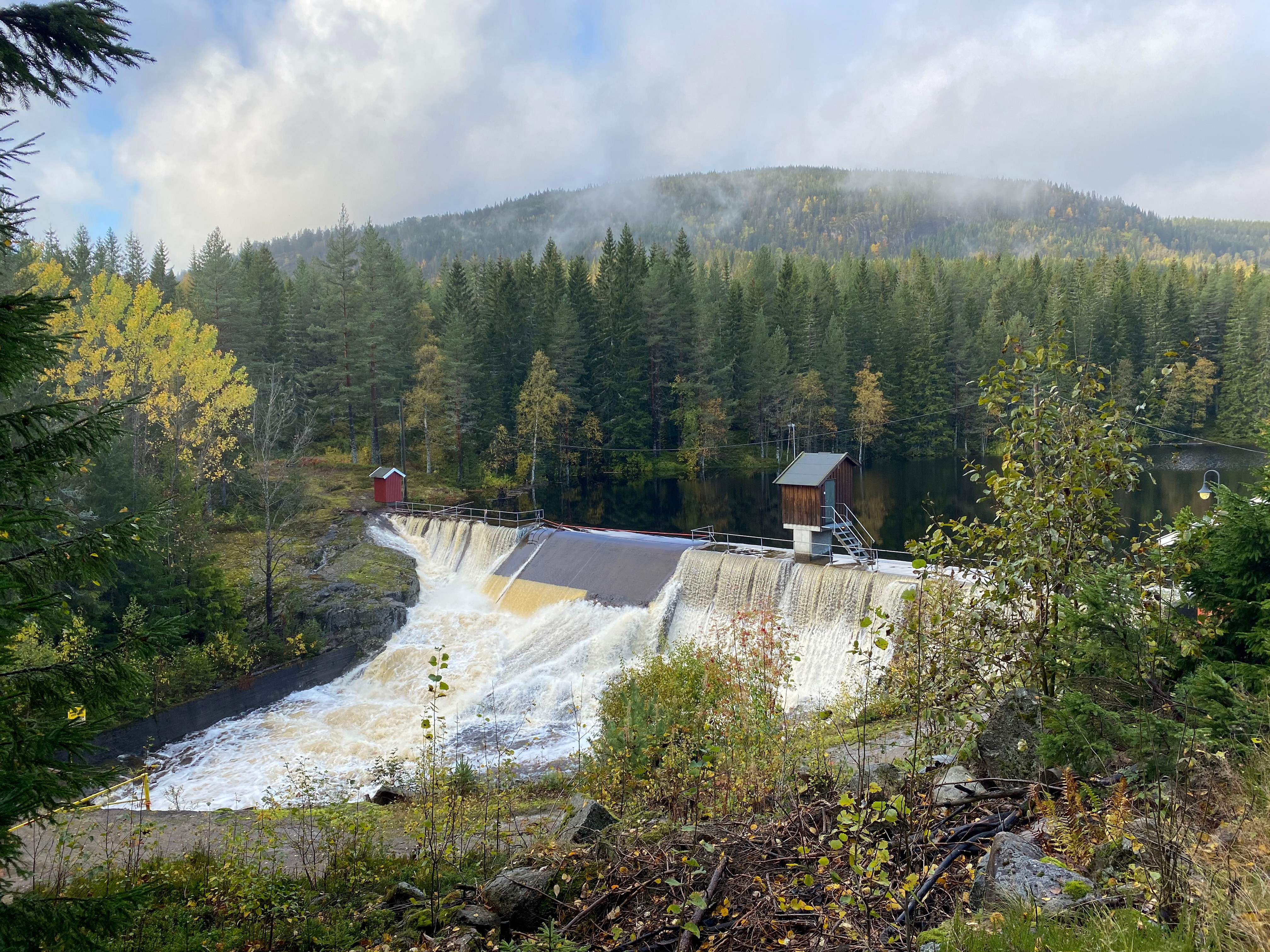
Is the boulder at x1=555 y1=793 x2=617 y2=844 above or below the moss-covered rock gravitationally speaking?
above

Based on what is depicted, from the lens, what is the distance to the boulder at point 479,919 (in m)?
4.57

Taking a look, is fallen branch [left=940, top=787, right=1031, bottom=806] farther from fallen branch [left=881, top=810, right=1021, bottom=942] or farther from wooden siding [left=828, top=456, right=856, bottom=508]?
wooden siding [left=828, top=456, right=856, bottom=508]

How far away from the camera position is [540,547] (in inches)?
1056

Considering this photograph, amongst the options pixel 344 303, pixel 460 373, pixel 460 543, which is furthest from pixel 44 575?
pixel 344 303

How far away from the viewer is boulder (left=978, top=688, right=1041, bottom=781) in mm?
5227

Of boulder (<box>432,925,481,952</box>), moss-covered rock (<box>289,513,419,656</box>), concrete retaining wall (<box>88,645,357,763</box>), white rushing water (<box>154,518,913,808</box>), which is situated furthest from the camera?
moss-covered rock (<box>289,513,419,656</box>)

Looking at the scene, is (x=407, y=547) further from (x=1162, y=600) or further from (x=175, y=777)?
(x=1162, y=600)

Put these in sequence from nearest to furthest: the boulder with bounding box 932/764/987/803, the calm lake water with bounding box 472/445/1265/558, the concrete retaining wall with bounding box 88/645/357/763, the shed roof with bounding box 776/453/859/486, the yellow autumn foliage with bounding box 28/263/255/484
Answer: the boulder with bounding box 932/764/987/803 → the concrete retaining wall with bounding box 88/645/357/763 → the shed roof with bounding box 776/453/859/486 → the yellow autumn foliage with bounding box 28/263/255/484 → the calm lake water with bounding box 472/445/1265/558

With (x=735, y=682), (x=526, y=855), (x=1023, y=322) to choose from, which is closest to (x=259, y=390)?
(x=735, y=682)

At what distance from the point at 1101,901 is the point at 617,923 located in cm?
246

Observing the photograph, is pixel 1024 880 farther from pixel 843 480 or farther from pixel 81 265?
pixel 81 265

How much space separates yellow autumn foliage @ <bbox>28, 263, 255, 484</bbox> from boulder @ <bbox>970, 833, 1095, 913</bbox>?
91.1 ft

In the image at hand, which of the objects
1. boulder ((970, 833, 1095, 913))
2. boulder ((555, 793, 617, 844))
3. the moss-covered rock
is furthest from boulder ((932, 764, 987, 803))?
the moss-covered rock

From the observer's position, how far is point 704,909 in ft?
11.8
